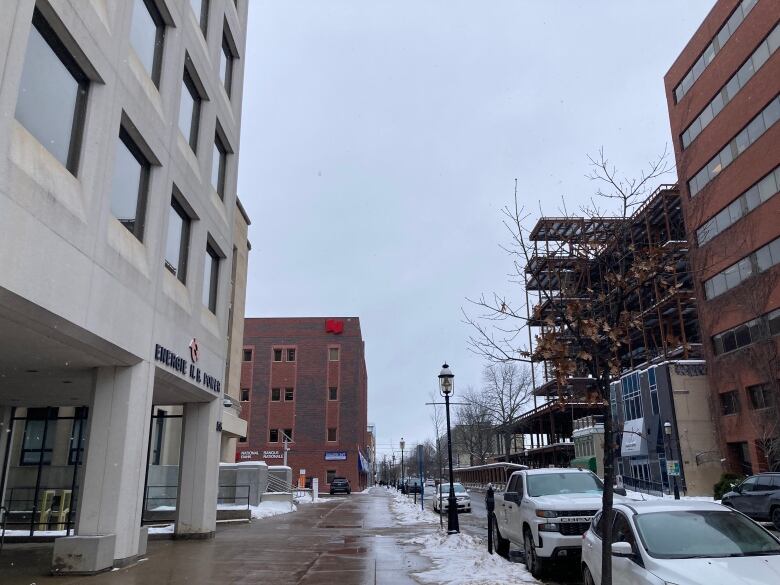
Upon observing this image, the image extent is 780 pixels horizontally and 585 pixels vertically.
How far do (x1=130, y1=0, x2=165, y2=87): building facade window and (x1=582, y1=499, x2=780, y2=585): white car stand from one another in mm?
11683

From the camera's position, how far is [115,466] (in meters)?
10.8

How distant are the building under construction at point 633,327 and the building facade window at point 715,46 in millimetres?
8885

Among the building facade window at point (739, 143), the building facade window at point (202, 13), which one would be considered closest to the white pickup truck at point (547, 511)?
the building facade window at point (202, 13)

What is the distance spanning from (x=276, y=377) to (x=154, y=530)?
5347 cm

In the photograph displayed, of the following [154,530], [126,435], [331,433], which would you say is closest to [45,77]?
[126,435]

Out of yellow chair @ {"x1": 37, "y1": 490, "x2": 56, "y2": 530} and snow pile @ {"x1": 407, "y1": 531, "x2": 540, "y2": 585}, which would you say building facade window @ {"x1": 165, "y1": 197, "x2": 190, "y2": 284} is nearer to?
yellow chair @ {"x1": 37, "y1": 490, "x2": 56, "y2": 530}

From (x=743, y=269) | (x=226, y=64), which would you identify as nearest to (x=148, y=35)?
(x=226, y=64)

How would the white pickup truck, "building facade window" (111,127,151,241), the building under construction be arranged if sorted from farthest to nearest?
"building facade window" (111,127,151,241), the white pickup truck, the building under construction

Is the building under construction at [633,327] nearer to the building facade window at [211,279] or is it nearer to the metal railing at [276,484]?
the building facade window at [211,279]

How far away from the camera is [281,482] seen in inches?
1400

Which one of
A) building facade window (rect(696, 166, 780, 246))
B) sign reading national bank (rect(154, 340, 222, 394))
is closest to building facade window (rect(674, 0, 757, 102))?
building facade window (rect(696, 166, 780, 246))

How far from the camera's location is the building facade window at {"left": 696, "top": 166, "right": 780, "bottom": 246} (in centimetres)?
3454

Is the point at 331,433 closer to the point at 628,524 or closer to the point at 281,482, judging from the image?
the point at 281,482

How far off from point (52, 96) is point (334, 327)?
2444 inches
